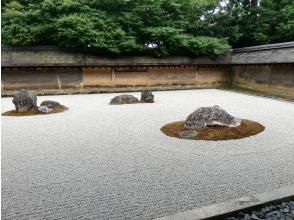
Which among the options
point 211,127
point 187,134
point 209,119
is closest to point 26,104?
point 187,134

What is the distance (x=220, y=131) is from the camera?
8430 millimetres

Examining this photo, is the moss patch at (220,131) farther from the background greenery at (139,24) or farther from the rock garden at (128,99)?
the background greenery at (139,24)

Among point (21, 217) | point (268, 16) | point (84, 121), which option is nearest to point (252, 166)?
point (21, 217)

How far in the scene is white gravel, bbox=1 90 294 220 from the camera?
4.36 m

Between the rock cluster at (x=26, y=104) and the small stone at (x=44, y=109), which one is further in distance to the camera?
the rock cluster at (x=26, y=104)

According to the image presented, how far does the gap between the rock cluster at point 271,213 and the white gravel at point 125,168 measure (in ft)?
1.93

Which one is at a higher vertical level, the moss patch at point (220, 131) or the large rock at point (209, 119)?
the large rock at point (209, 119)

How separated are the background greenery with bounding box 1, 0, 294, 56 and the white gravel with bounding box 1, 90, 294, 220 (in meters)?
9.87

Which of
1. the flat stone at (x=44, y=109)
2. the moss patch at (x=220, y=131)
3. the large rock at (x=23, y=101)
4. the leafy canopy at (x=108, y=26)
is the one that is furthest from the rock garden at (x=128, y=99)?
the moss patch at (x=220, y=131)

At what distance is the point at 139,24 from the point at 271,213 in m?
18.1

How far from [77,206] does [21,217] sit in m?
0.76

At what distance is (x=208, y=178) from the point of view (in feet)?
17.4

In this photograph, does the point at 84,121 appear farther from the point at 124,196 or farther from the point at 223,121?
the point at 124,196

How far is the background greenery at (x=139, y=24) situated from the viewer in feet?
62.0
